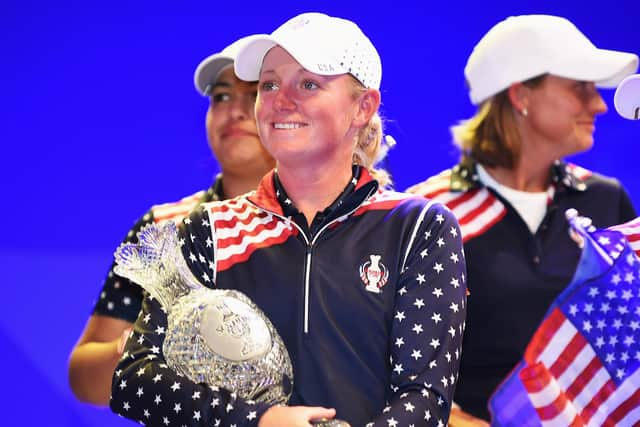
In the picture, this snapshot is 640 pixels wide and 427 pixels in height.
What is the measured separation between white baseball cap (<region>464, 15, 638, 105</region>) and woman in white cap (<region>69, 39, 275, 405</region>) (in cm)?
65

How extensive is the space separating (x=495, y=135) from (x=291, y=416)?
4.72 feet

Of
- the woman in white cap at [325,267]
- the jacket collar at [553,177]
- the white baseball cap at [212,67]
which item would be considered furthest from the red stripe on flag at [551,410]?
the white baseball cap at [212,67]

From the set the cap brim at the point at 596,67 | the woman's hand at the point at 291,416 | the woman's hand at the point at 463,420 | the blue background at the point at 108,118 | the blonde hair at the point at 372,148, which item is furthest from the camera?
the blue background at the point at 108,118

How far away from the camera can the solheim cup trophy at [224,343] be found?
6.01ft

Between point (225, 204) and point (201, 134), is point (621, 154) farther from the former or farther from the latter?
point (225, 204)

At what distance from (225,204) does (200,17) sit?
162cm

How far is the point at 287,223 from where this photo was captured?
2098mm

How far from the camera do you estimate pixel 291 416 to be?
180 cm

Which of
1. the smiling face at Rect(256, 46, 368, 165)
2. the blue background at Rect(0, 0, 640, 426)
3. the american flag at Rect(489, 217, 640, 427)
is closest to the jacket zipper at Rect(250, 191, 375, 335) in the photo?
the smiling face at Rect(256, 46, 368, 165)

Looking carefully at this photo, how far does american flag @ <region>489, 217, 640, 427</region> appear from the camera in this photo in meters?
2.09

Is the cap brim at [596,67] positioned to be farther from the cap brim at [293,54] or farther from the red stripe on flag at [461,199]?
the cap brim at [293,54]

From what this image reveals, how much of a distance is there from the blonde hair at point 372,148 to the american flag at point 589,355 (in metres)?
0.43

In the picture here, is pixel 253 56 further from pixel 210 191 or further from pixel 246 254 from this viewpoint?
pixel 210 191

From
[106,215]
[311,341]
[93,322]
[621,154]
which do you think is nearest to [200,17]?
[106,215]
